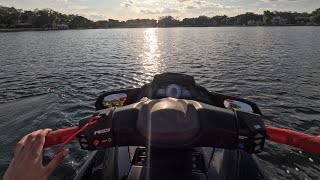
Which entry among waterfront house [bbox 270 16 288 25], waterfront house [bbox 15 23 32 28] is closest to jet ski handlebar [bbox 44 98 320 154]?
waterfront house [bbox 15 23 32 28]

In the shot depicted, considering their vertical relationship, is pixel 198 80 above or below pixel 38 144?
below

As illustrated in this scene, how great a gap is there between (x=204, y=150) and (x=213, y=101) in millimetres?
618

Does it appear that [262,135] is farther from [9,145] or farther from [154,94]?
[9,145]

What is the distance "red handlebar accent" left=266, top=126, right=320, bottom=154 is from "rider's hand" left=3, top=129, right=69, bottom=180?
1574mm

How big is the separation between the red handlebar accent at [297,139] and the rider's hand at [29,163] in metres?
1.57

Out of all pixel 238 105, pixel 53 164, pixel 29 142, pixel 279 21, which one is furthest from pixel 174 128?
pixel 279 21

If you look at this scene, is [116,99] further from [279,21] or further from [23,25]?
[279,21]

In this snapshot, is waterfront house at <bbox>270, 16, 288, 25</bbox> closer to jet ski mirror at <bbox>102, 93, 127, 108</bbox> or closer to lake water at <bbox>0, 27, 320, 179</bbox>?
lake water at <bbox>0, 27, 320, 179</bbox>

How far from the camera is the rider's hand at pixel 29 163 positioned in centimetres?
174

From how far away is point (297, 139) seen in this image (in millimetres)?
2371

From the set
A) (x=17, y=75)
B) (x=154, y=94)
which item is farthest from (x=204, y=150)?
(x=17, y=75)

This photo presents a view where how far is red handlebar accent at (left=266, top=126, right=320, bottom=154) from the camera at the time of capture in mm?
2258

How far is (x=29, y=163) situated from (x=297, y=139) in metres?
1.87

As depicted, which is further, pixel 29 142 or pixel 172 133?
pixel 172 133
